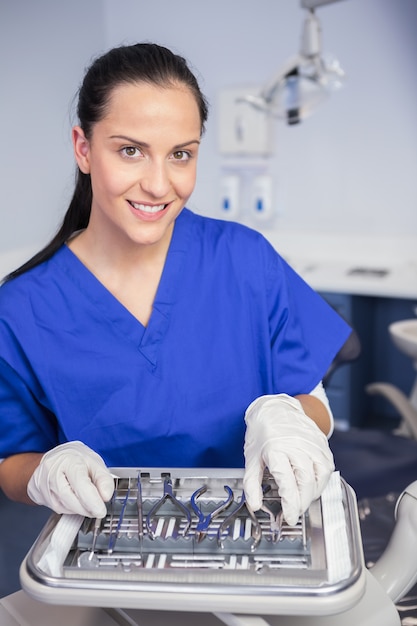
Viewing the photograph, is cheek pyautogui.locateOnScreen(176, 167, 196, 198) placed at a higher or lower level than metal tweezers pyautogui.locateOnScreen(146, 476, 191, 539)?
higher

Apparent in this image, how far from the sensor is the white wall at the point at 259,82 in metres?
2.94

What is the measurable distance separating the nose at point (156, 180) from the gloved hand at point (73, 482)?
349 mm

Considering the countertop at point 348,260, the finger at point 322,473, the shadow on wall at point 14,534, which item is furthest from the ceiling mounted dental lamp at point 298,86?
the finger at point 322,473

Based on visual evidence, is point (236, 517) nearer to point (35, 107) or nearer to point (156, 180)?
point (156, 180)

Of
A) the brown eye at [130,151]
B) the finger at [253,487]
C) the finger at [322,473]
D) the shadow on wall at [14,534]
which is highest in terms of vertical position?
the brown eye at [130,151]

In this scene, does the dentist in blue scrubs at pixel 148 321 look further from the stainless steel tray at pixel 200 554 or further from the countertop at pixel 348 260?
the countertop at pixel 348 260

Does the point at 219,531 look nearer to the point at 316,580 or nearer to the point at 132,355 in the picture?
A: the point at 316,580

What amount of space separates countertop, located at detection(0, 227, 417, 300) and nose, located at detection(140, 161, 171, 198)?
5.67 feet

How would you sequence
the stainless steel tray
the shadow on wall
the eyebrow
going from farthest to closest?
the shadow on wall → the eyebrow → the stainless steel tray

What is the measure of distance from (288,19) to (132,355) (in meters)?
2.40

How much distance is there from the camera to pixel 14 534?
5.68ft

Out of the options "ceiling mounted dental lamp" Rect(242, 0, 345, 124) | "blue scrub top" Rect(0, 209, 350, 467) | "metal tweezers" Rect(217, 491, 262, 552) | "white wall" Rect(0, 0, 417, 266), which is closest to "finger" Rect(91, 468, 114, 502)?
"metal tweezers" Rect(217, 491, 262, 552)

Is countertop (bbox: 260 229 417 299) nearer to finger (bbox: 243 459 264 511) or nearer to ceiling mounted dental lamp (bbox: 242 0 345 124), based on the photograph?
ceiling mounted dental lamp (bbox: 242 0 345 124)

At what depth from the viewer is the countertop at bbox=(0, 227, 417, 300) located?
9.13 feet
